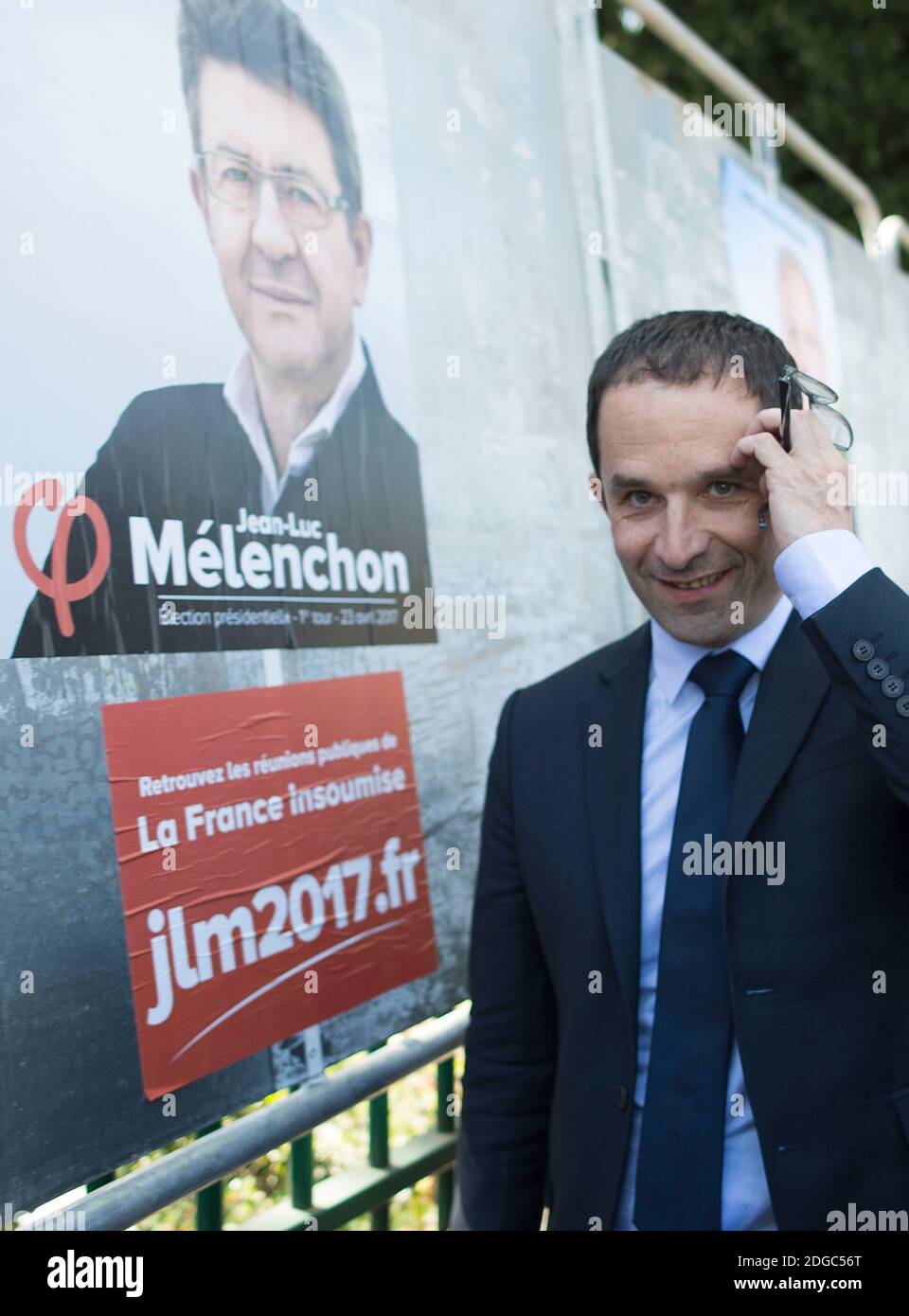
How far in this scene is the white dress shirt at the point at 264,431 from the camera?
2.23 meters

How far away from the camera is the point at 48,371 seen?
1857 millimetres

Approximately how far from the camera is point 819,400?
191 cm

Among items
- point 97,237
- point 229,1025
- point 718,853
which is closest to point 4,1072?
point 229,1025

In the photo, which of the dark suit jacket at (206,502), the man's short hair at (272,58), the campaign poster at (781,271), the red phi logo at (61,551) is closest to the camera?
the red phi logo at (61,551)

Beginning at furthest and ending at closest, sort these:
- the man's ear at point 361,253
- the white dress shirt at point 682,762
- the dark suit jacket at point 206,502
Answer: the man's ear at point 361,253, the dark suit jacket at point 206,502, the white dress shirt at point 682,762

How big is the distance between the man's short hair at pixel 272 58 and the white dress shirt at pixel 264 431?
40 cm

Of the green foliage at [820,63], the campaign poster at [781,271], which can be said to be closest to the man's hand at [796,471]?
the campaign poster at [781,271]

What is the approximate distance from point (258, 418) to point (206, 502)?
0.24 meters

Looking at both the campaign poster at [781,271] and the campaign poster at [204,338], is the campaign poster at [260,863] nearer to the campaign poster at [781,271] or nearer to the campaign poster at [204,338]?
the campaign poster at [204,338]

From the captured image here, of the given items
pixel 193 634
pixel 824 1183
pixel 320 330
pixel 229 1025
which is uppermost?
pixel 320 330

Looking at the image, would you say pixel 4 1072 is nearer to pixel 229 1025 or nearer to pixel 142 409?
pixel 229 1025

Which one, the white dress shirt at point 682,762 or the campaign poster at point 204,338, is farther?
the campaign poster at point 204,338

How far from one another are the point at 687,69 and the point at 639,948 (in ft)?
34.6

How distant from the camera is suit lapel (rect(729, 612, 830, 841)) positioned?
1.78 metres
